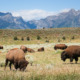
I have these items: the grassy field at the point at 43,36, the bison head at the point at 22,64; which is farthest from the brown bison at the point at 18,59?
the grassy field at the point at 43,36

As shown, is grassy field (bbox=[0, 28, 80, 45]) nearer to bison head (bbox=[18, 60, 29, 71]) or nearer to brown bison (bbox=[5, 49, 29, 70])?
brown bison (bbox=[5, 49, 29, 70])

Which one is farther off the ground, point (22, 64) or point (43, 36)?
point (43, 36)

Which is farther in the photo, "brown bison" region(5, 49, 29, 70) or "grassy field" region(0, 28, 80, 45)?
"grassy field" region(0, 28, 80, 45)

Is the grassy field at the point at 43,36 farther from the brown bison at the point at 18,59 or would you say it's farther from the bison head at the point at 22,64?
the bison head at the point at 22,64

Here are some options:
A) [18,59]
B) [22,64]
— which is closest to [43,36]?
[18,59]

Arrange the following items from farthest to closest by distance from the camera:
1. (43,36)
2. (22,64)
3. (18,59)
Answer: (43,36), (18,59), (22,64)

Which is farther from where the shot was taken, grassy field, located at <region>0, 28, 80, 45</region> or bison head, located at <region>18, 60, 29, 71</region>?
grassy field, located at <region>0, 28, 80, 45</region>

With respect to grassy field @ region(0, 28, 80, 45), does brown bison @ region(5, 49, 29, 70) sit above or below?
below

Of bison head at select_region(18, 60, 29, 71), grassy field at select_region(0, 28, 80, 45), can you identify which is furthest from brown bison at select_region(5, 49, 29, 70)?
grassy field at select_region(0, 28, 80, 45)

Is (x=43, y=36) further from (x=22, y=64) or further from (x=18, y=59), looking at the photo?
(x=22, y=64)

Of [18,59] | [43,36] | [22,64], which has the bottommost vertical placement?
[22,64]

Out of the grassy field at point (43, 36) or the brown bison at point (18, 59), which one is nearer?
the brown bison at point (18, 59)

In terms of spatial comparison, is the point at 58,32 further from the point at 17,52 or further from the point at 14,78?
the point at 14,78

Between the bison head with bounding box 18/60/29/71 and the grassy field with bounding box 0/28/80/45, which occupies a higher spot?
the grassy field with bounding box 0/28/80/45
